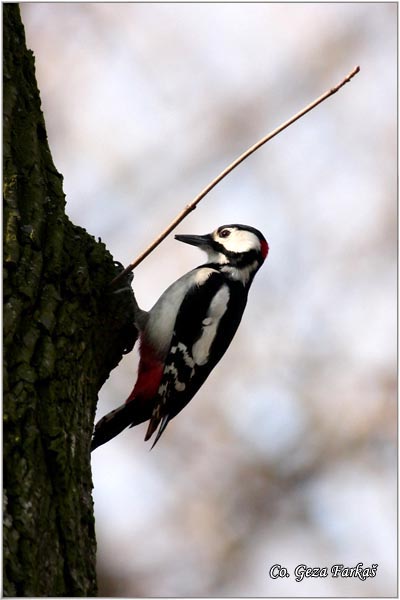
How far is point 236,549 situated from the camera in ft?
22.5

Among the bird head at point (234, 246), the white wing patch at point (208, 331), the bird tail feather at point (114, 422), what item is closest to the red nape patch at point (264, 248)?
the bird head at point (234, 246)

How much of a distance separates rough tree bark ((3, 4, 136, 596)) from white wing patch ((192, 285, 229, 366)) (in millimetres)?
1138

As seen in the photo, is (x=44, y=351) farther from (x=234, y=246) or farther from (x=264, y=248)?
(x=264, y=248)

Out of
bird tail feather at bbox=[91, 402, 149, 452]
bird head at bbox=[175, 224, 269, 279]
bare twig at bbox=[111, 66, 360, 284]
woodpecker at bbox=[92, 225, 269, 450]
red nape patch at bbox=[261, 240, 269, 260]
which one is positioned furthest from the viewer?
red nape patch at bbox=[261, 240, 269, 260]

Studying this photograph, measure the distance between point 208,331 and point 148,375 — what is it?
354mm

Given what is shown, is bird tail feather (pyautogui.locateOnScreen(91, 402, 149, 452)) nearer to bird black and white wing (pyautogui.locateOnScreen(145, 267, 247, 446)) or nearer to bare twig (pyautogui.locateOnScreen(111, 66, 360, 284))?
bird black and white wing (pyautogui.locateOnScreen(145, 267, 247, 446))

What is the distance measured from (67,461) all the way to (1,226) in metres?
0.70

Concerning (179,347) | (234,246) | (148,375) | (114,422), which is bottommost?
(114,422)

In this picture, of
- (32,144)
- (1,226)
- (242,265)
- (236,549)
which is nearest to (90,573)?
(1,226)

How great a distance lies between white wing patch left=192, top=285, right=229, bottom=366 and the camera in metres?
4.34

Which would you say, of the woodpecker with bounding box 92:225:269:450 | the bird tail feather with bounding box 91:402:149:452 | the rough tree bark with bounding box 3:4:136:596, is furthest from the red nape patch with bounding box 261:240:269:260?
the rough tree bark with bounding box 3:4:136:596

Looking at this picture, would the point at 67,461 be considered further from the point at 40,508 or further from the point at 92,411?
the point at 92,411

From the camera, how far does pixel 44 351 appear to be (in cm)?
256

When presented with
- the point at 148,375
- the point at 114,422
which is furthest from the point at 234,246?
the point at 114,422
